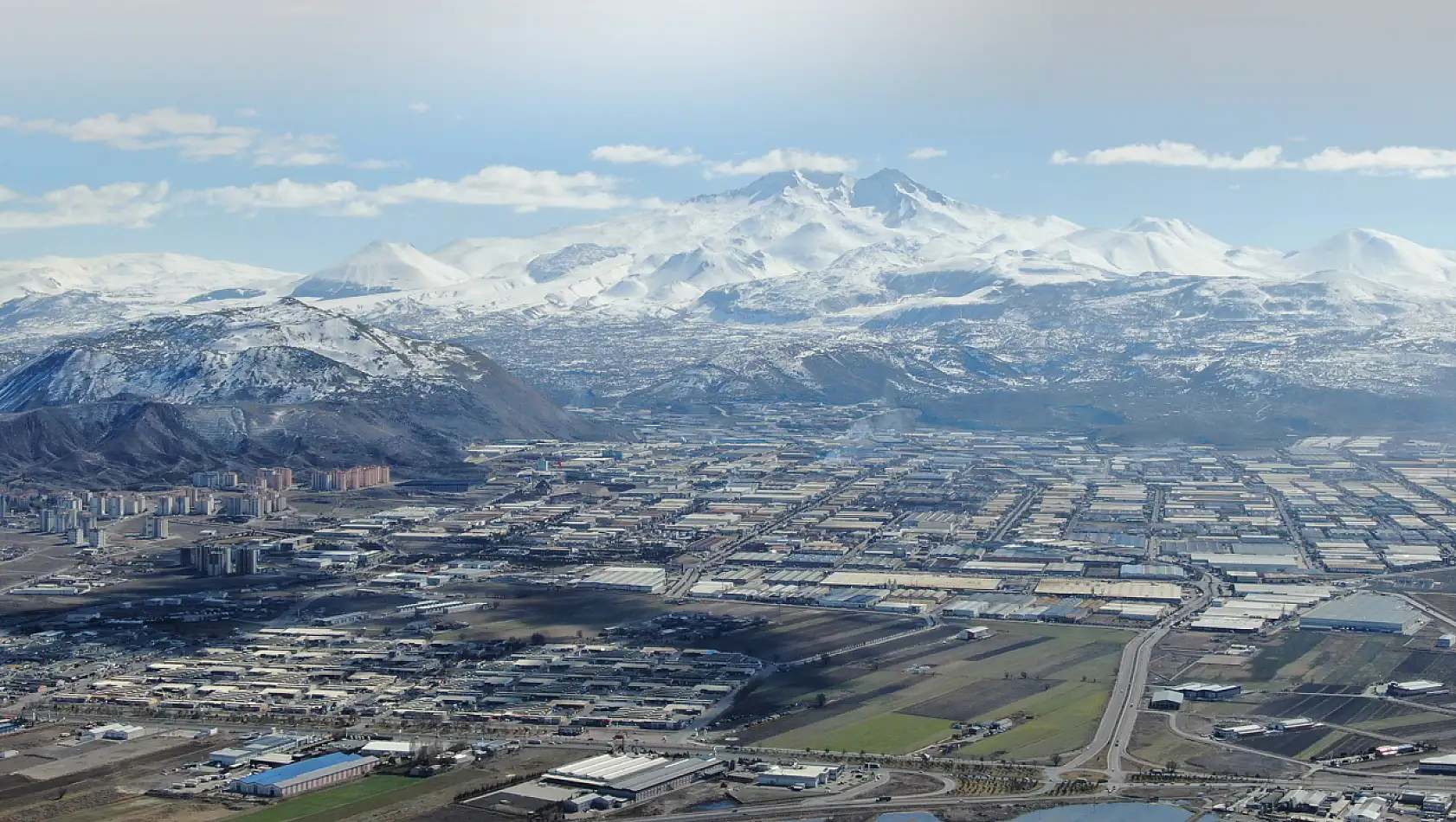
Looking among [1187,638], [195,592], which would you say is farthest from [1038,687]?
[195,592]

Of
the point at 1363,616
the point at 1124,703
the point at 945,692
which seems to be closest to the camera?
the point at 1124,703

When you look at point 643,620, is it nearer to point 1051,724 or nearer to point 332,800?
point 1051,724

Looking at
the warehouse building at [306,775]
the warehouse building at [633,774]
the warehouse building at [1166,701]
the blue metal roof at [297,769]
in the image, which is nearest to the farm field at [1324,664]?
the warehouse building at [1166,701]

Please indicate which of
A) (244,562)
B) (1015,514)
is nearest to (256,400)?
(244,562)

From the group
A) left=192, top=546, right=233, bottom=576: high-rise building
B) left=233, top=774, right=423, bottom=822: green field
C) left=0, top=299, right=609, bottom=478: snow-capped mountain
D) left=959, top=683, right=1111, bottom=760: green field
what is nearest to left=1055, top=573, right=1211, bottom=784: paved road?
left=959, top=683, right=1111, bottom=760: green field

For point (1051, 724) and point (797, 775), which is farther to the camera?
point (1051, 724)

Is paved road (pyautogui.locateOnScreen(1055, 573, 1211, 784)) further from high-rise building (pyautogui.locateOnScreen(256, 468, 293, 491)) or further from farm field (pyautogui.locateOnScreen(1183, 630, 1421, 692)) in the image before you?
high-rise building (pyautogui.locateOnScreen(256, 468, 293, 491))
